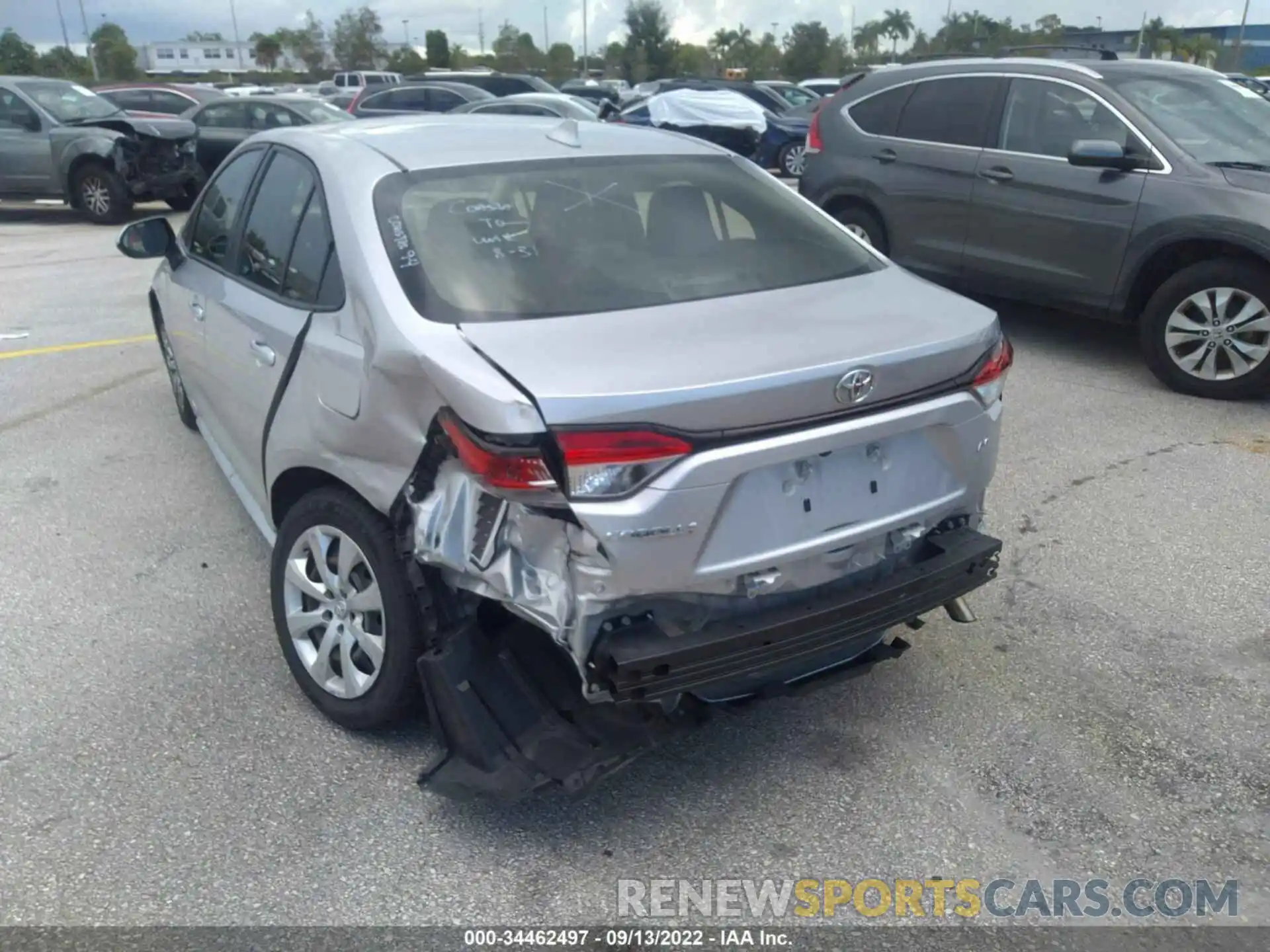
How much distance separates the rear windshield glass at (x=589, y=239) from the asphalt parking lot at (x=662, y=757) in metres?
1.31

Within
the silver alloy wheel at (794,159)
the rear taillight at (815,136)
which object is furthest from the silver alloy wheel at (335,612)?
the silver alloy wheel at (794,159)

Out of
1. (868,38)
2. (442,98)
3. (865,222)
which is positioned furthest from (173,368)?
(868,38)

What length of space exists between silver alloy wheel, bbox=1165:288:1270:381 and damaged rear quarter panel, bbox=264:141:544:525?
190 inches

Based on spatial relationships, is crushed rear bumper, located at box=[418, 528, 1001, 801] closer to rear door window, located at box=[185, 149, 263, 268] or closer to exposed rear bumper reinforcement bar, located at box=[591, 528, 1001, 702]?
exposed rear bumper reinforcement bar, located at box=[591, 528, 1001, 702]

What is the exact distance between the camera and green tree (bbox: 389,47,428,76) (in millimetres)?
73750

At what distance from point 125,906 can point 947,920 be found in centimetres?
196

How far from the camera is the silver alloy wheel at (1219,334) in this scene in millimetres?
5996

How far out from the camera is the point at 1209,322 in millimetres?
6129


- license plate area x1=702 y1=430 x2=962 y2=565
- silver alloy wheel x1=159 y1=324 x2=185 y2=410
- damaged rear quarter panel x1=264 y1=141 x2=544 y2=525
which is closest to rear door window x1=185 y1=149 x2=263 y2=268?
damaged rear quarter panel x1=264 y1=141 x2=544 y2=525

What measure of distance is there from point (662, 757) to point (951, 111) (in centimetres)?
585

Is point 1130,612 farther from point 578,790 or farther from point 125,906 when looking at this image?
point 125,906

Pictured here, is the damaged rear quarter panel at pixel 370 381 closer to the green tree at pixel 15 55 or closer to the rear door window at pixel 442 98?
the rear door window at pixel 442 98

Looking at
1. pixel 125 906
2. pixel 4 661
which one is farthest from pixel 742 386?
pixel 4 661

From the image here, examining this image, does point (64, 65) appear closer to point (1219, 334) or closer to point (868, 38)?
point (868, 38)
